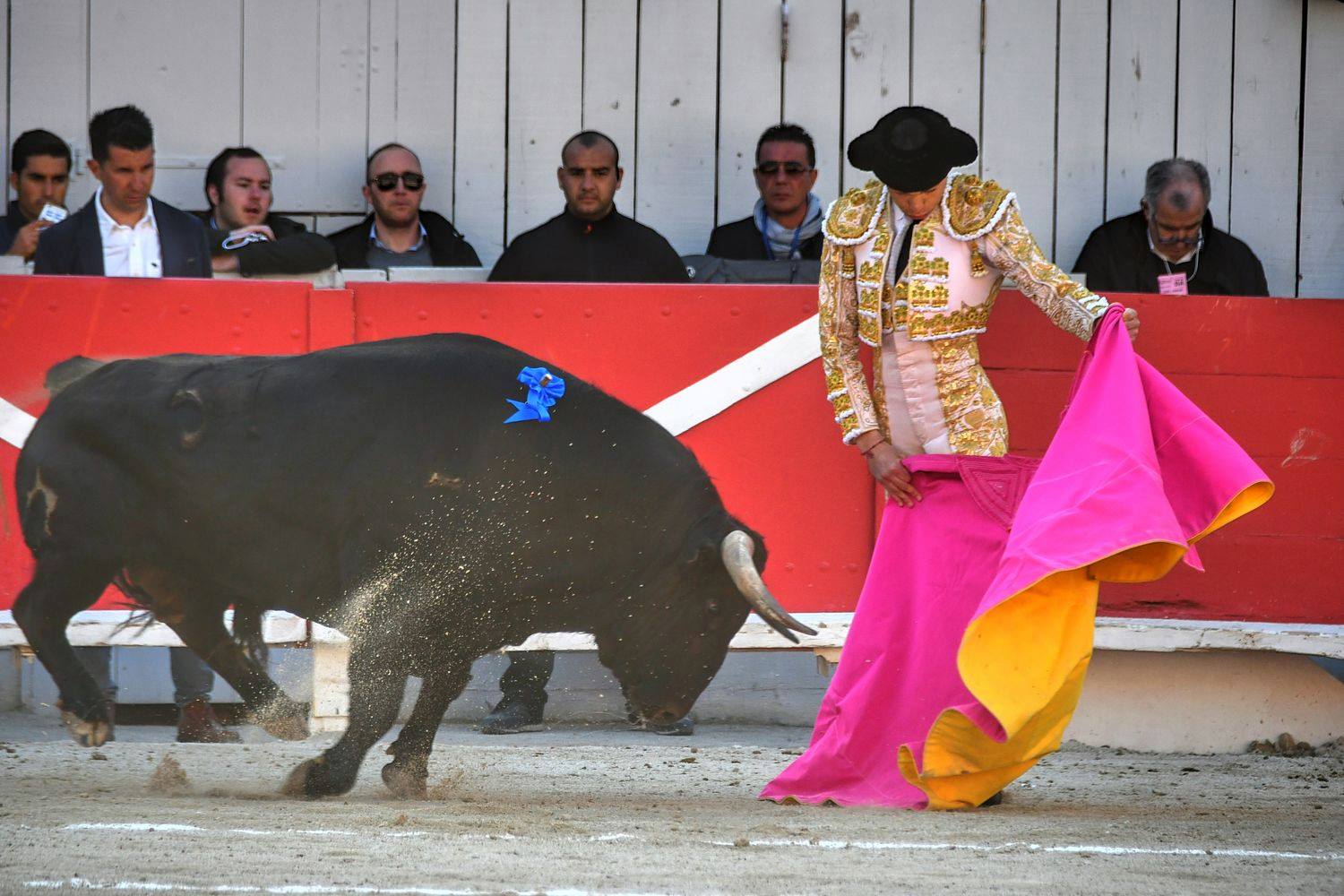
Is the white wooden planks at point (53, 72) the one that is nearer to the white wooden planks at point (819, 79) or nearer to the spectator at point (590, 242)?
the spectator at point (590, 242)

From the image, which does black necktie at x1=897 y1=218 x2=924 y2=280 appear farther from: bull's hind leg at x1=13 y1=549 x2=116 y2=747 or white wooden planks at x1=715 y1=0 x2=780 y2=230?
white wooden planks at x1=715 y1=0 x2=780 y2=230

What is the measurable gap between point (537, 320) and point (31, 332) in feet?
4.90

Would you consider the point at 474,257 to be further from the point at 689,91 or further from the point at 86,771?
the point at 86,771

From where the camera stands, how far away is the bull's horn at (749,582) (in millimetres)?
4426

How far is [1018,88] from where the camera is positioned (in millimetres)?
6664

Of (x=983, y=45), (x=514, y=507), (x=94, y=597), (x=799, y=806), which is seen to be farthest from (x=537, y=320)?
(x=983, y=45)

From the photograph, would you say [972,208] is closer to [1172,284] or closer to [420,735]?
[1172,284]

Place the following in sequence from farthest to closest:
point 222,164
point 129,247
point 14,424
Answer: point 222,164 → point 129,247 → point 14,424

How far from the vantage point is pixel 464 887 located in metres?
2.96

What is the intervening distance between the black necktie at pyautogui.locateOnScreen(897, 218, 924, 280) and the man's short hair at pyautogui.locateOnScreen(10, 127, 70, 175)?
3.22 m

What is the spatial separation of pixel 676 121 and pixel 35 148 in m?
2.33

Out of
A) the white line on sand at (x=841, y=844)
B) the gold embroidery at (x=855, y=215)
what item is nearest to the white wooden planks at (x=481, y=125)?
the gold embroidery at (x=855, y=215)

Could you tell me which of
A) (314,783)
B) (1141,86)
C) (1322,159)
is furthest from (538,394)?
(1322,159)

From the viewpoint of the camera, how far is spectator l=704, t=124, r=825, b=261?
6043 mm
